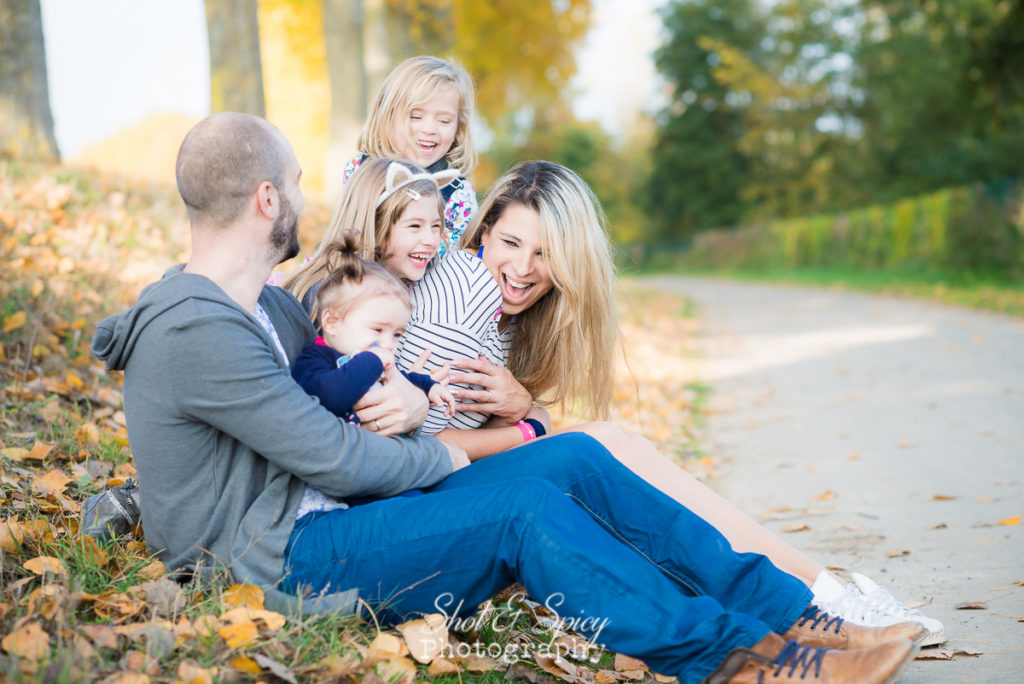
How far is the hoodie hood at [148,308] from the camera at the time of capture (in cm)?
225

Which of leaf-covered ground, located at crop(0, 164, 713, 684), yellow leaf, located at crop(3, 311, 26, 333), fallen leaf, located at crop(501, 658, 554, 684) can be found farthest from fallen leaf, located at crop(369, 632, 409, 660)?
yellow leaf, located at crop(3, 311, 26, 333)

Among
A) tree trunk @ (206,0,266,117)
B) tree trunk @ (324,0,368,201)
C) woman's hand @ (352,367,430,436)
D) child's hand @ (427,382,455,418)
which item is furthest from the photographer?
tree trunk @ (324,0,368,201)

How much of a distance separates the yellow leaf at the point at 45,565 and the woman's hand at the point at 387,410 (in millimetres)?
940

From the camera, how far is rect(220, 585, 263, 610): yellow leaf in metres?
2.35

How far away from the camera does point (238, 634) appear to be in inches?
86.4

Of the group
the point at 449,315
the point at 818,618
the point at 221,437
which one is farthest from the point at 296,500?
the point at 818,618

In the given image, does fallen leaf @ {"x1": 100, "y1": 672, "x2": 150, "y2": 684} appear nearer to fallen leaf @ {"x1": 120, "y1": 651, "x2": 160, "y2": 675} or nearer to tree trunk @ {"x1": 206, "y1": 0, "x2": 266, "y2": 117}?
fallen leaf @ {"x1": 120, "y1": 651, "x2": 160, "y2": 675}

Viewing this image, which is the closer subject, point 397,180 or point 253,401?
point 253,401

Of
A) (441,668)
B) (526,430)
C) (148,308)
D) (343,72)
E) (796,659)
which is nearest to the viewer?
(148,308)

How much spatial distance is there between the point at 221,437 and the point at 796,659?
1.67m

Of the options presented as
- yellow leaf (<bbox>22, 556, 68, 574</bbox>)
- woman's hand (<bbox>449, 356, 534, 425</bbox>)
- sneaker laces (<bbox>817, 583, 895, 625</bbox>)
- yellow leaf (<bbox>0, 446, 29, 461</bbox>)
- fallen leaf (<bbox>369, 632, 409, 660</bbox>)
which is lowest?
sneaker laces (<bbox>817, 583, 895, 625</bbox>)

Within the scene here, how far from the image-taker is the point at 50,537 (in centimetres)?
275

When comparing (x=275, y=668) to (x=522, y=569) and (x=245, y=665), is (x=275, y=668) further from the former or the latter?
(x=522, y=569)

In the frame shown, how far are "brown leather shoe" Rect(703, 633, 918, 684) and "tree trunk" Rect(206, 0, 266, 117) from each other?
365 inches
